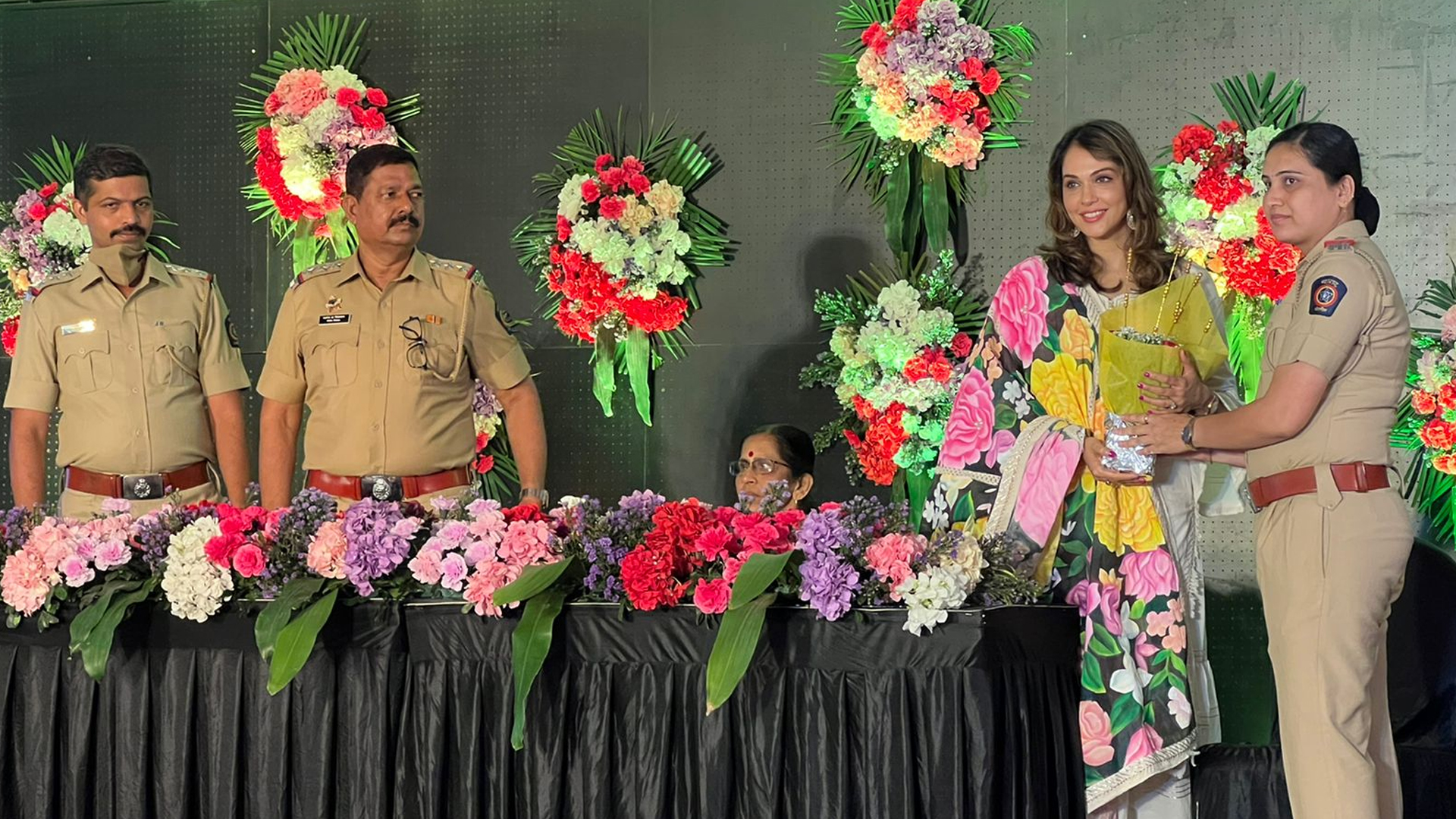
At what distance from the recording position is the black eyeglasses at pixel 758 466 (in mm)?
4801

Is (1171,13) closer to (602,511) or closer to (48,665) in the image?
(602,511)

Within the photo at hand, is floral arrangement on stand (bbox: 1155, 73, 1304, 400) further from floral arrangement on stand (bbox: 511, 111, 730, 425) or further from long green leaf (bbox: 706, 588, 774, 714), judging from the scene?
long green leaf (bbox: 706, 588, 774, 714)

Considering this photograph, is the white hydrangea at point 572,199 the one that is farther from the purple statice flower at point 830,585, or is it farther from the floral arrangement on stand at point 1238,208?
the purple statice flower at point 830,585

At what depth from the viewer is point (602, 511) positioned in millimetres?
2980

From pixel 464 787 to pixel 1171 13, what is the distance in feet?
12.2

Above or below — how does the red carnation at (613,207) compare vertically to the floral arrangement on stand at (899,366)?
above

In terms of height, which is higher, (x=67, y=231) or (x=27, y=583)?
(x=67, y=231)

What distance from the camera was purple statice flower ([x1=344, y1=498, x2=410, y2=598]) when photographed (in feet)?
9.55

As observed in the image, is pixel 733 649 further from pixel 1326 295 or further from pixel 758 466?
pixel 758 466

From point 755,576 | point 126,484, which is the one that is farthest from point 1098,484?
point 126,484

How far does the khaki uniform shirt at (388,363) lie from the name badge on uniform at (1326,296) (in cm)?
219

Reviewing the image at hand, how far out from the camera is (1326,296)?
3004mm

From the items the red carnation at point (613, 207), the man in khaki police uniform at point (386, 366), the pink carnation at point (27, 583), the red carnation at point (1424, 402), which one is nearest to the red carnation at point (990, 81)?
the red carnation at point (613, 207)

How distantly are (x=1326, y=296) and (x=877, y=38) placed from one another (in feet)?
8.56
